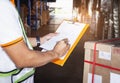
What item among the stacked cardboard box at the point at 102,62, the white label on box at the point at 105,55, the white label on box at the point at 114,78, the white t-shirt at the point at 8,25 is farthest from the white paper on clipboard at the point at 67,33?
the white t-shirt at the point at 8,25

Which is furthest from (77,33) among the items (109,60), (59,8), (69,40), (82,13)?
(59,8)

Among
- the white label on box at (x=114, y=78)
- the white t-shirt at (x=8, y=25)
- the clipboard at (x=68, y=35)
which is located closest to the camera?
the white t-shirt at (x=8, y=25)

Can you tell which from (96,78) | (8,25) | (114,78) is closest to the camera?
(8,25)

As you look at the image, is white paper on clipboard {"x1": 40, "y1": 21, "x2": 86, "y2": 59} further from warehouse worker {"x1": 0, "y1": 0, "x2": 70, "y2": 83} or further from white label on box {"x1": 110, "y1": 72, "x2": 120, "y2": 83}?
white label on box {"x1": 110, "y1": 72, "x2": 120, "y2": 83}

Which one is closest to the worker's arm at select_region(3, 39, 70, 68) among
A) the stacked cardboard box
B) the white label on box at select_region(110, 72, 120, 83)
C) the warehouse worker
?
the warehouse worker

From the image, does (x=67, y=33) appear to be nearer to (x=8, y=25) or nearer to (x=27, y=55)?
(x=27, y=55)

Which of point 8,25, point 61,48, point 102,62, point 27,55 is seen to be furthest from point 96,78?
point 8,25

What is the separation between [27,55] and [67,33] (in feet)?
1.83

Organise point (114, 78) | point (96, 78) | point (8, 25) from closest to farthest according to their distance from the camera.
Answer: point (8, 25)
point (114, 78)
point (96, 78)

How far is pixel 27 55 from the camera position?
1876mm

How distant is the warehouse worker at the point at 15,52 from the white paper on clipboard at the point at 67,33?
174 millimetres

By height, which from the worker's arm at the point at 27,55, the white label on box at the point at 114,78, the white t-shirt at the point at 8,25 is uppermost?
the white t-shirt at the point at 8,25

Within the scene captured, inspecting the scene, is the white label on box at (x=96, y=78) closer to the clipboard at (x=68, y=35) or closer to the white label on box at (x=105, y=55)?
the white label on box at (x=105, y=55)

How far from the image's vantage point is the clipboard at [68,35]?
220 cm
